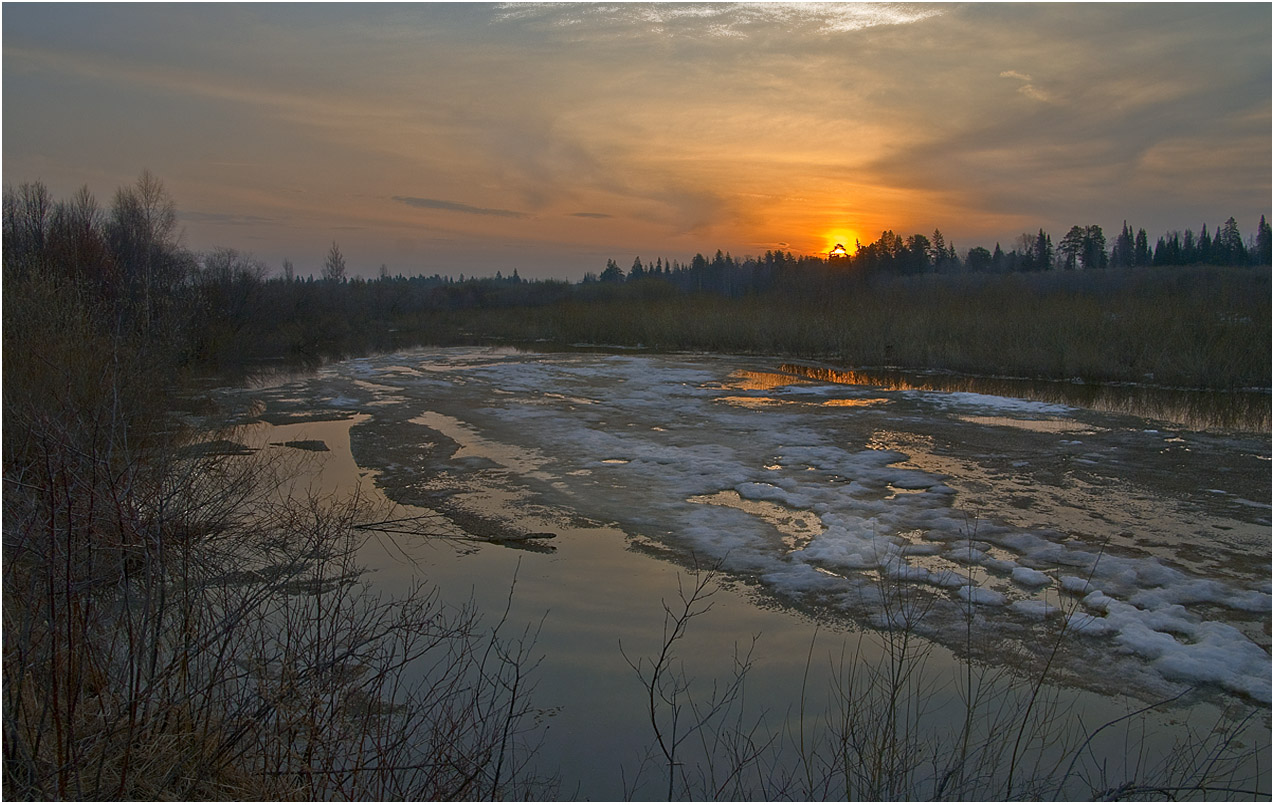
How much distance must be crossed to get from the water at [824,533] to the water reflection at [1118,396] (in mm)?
448

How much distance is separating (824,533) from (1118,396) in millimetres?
11025

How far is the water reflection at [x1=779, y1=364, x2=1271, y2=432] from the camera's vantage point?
12.3 m

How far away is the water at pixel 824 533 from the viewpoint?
4.49m

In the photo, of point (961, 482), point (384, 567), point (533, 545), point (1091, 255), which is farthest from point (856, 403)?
point (1091, 255)

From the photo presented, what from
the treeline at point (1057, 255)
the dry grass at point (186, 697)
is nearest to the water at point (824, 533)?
the dry grass at point (186, 697)

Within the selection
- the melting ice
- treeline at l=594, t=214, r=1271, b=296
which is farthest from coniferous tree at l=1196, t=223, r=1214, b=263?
the melting ice

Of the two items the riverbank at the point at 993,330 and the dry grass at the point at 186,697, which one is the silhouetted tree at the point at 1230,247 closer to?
the riverbank at the point at 993,330

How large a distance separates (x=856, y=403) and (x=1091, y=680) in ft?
32.4

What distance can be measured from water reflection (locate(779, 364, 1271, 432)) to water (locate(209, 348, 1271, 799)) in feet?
1.47

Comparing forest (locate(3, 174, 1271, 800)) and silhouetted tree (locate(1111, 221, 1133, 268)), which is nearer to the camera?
forest (locate(3, 174, 1271, 800))

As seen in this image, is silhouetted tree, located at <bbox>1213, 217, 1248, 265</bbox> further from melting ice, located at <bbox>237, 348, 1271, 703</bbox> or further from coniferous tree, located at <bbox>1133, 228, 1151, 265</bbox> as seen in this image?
melting ice, located at <bbox>237, 348, 1271, 703</bbox>

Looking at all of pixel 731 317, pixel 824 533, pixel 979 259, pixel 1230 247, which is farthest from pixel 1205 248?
pixel 824 533

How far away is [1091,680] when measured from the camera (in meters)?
4.29

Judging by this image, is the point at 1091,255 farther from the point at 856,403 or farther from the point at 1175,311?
the point at 856,403
